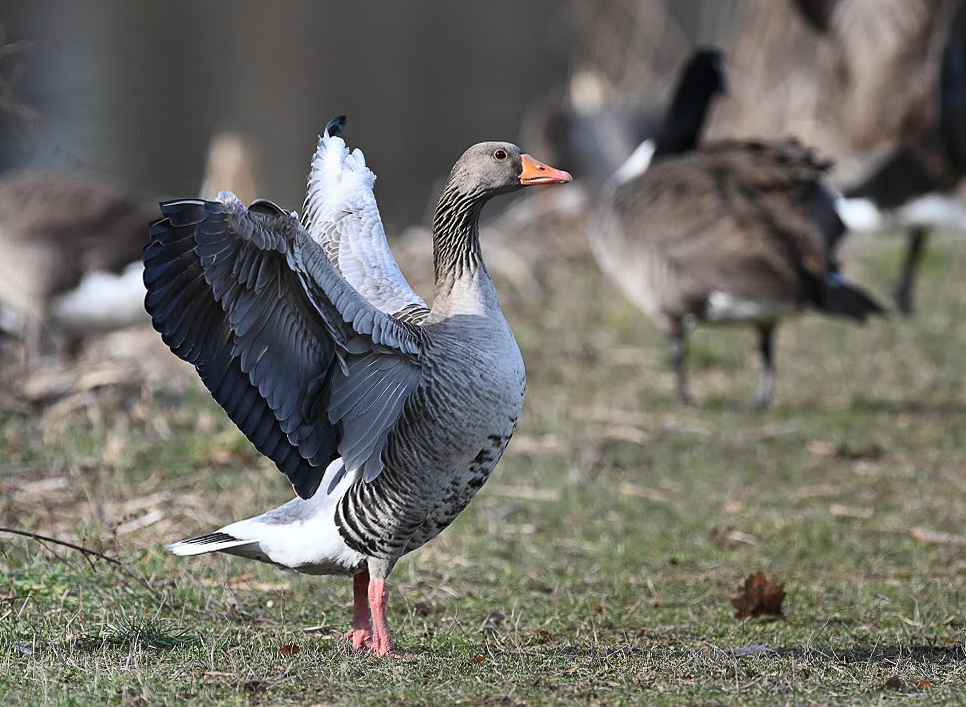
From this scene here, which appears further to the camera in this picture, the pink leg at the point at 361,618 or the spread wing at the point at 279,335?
the pink leg at the point at 361,618

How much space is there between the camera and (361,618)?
Result: 14.7 ft

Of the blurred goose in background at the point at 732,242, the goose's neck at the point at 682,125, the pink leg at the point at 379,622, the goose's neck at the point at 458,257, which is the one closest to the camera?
the pink leg at the point at 379,622

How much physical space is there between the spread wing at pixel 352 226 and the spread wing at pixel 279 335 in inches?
23.8

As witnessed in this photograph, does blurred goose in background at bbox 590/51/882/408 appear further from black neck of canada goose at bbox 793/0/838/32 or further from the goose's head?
the goose's head

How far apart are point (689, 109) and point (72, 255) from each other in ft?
15.3

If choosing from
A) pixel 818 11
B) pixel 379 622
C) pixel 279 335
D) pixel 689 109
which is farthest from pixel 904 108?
pixel 279 335

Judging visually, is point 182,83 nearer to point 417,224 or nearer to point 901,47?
point 417,224

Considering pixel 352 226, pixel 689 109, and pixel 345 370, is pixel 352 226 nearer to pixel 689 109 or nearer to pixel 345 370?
pixel 345 370

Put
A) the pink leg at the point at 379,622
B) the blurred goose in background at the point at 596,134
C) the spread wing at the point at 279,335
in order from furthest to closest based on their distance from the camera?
the blurred goose in background at the point at 596,134 < the pink leg at the point at 379,622 < the spread wing at the point at 279,335

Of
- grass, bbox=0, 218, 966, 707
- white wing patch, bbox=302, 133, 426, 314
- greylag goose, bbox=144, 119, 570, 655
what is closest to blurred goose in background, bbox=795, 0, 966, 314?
A: grass, bbox=0, 218, 966, 707

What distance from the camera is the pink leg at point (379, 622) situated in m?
4.25

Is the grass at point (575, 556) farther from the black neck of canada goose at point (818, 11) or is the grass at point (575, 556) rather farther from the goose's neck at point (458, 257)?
the black neck of canada goose at point (818, 11)

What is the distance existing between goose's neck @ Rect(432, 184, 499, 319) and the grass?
3.90ft

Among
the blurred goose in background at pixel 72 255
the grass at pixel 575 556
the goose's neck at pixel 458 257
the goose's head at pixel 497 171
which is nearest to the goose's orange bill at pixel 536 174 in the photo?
the goose's head at pixel 497 171
